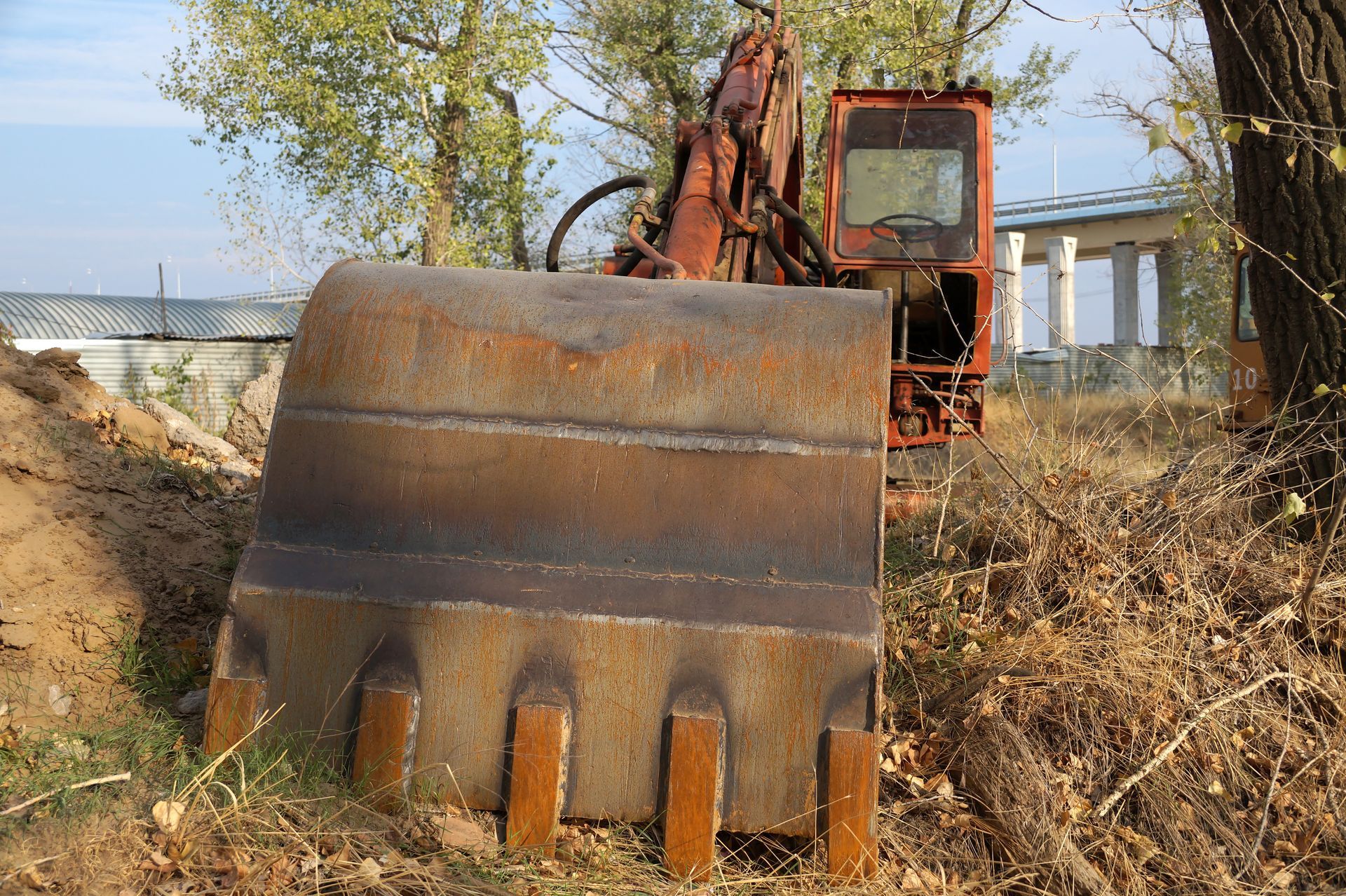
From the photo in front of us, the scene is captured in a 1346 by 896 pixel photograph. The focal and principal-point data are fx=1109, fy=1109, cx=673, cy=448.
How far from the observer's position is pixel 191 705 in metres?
3.14

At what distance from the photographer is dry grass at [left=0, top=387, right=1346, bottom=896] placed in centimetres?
246

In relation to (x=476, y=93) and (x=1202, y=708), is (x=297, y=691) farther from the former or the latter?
(x=476, y=93)

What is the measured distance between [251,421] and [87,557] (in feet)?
17.5

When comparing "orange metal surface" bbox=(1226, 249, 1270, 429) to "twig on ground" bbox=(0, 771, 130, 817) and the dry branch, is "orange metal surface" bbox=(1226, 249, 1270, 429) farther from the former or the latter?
"twig on ground" bbox=(0, 771, 130, 817)

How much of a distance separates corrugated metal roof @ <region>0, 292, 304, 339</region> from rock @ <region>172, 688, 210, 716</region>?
62.4ft

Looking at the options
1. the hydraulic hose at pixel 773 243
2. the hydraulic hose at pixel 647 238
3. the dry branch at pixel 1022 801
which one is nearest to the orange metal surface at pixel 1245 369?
the hydraulic hose at pixel 773 243

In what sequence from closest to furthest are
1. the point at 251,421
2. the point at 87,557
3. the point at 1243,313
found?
the point at 87,557, the point at 251,421, the point at 1243,313

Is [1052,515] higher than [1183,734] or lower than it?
higher

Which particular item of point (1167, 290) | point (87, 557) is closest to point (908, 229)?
point (87, 557)

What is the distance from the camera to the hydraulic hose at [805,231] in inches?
178

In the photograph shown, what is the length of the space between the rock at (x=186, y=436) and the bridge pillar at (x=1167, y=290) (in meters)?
20.0

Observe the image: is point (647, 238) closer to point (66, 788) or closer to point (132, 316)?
point (66, 788)

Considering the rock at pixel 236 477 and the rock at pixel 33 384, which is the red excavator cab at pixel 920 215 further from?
the rock at pixel 33 384

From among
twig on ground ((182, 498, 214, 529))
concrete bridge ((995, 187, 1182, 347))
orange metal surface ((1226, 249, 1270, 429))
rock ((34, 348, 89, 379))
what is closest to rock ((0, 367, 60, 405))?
rock ((34, 348, 89, 379))
